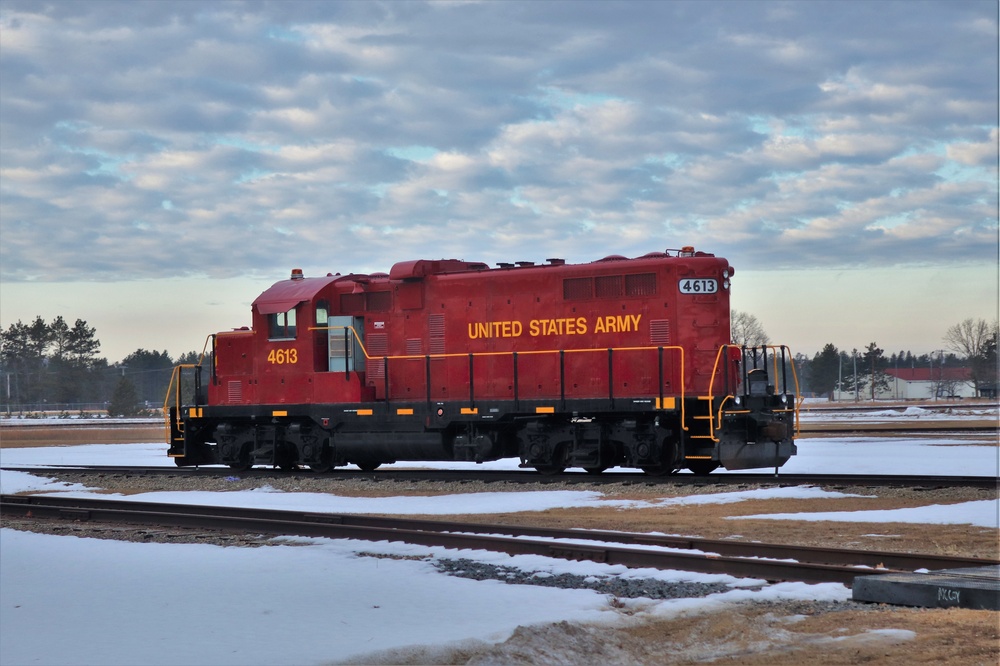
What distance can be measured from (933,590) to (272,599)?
5030 mm

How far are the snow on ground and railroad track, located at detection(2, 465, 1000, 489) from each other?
289 centimetres

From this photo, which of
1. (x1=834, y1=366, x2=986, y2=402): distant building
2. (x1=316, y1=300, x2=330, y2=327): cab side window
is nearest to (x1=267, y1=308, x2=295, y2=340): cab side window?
(x1=316, y1=300, x2=330, y2=327): cab side window

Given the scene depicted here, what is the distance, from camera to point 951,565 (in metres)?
Result: 9.08

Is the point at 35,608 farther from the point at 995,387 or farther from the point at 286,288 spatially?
the point at 995,387

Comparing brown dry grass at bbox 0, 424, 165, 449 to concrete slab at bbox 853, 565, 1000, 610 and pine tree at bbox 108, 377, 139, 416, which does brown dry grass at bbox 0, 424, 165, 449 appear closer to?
pine tree at bbox 108, 377, 139, 416

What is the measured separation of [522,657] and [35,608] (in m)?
4.34

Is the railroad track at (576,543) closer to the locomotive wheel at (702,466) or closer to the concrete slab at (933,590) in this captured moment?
the concrete slab at (933,590)

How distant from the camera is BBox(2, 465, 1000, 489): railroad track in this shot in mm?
16234

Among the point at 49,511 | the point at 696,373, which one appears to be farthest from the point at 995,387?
the point at 49,511

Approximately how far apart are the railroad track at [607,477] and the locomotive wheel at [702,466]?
332 millimetres

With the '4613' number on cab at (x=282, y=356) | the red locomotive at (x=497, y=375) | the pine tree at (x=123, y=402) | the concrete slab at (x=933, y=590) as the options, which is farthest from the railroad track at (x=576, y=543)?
the pine tree at (x=123, y=402)

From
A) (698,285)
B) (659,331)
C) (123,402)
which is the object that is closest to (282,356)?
(659,331)

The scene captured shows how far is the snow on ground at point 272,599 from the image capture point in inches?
277

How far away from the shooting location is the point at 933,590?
776 centimetres
